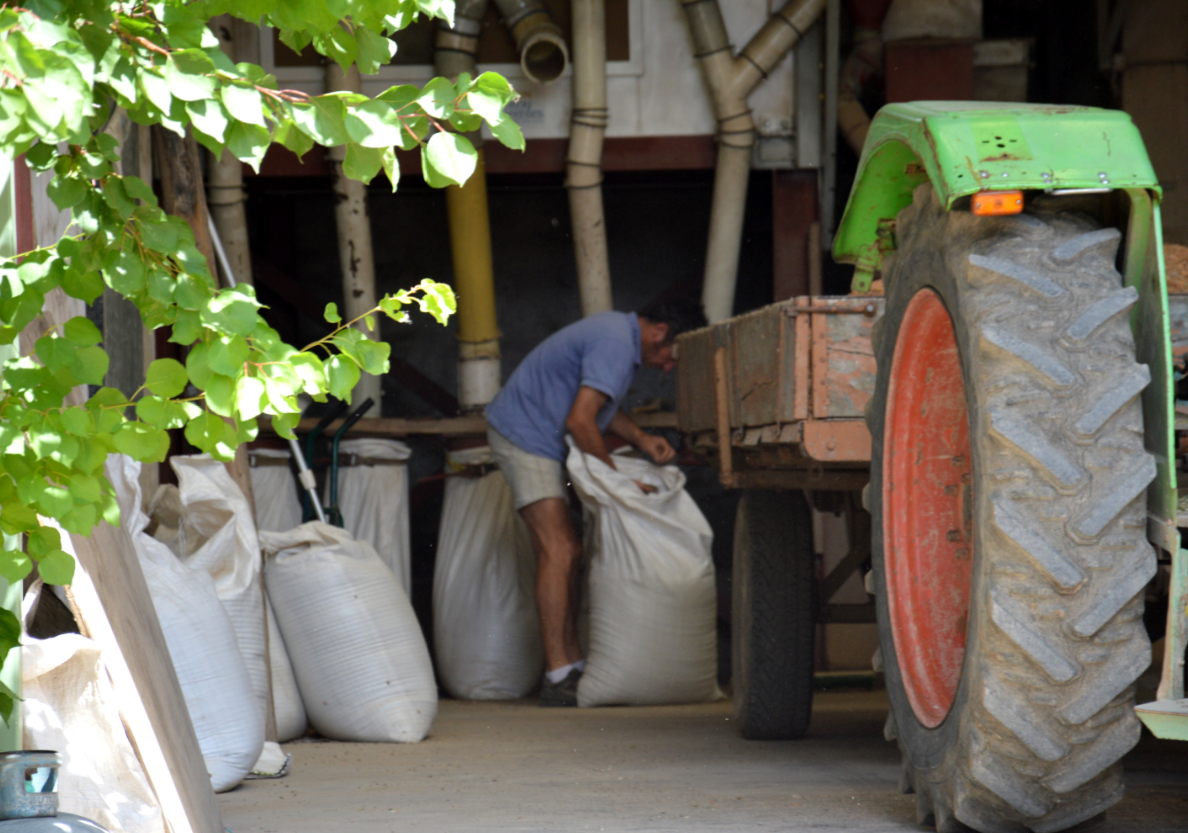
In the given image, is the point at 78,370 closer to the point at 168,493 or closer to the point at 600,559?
the point at 168,493

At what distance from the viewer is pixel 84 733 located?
1.75 meters

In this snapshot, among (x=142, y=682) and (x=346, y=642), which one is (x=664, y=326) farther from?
(x=142, y=682)

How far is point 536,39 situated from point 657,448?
5.55 feet

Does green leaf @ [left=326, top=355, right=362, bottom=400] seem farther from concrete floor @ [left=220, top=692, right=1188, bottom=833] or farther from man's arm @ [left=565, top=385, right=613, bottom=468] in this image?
man's arm @ [left=565, top=385, right=613, bottom=468]

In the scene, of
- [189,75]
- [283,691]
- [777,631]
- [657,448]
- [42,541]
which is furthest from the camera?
[657,448]

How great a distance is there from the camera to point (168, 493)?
3338 millimetres

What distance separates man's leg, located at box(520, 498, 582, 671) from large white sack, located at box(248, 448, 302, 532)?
942 mm

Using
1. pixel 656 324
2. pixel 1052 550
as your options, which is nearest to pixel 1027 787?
pixel 1052 550

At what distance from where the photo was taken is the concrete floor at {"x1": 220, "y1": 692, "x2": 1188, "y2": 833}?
83.4 inches

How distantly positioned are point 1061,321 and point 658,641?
113 inches

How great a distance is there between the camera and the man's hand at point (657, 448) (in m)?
4.57

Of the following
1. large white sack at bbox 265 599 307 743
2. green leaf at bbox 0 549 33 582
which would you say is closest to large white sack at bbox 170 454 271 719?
large white sack at bbox 265 599 307 743

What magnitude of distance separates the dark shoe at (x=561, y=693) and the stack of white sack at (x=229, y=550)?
4.50 ft

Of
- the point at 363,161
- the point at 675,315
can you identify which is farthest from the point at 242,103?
the point at 675,315
